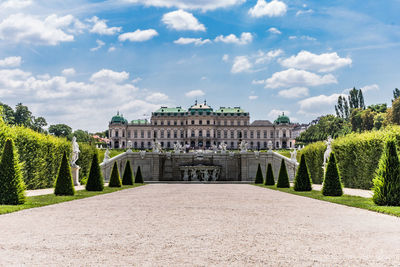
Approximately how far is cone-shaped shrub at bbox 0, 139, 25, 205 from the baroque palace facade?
90.8 meters

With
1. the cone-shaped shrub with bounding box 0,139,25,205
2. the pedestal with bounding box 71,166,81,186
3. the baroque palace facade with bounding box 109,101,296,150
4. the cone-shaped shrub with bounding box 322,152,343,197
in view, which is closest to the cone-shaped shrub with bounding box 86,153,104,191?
the pedestal with bounding box 71,166,81,186

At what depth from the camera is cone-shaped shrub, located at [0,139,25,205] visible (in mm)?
11211

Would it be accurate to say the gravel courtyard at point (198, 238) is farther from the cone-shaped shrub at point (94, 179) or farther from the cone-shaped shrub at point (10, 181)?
the cone-shaped shrub at point (94, 179)

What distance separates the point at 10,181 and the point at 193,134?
91102 millimetres

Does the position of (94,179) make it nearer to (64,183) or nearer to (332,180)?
(64,183)

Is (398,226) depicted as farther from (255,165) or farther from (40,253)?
(255,165)

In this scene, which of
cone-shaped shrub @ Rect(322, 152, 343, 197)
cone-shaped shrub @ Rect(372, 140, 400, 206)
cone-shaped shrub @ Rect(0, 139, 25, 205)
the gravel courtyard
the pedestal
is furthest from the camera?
the pedestal

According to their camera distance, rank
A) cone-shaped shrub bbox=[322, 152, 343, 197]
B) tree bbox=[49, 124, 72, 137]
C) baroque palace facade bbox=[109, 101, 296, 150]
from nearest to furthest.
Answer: cone-shaped shrub bbox=[322, 152, 343, 197] → tree bbox=[49, 124, 72, 137] → baroque palace facade bbox=[109, 101, 296, 150]

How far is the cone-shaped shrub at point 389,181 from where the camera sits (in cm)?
1096

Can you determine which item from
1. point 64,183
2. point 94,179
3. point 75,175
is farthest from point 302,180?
point 75,175

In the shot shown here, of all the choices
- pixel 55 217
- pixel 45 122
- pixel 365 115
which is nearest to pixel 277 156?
pixel 55 217

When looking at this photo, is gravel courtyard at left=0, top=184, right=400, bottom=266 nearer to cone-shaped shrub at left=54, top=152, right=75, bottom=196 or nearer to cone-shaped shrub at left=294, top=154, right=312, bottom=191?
cone-shaped shrub at left=54, top=152, right=75, bottom=196

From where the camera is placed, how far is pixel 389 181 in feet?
36.2

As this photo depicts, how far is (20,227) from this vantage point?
722 centimetres
